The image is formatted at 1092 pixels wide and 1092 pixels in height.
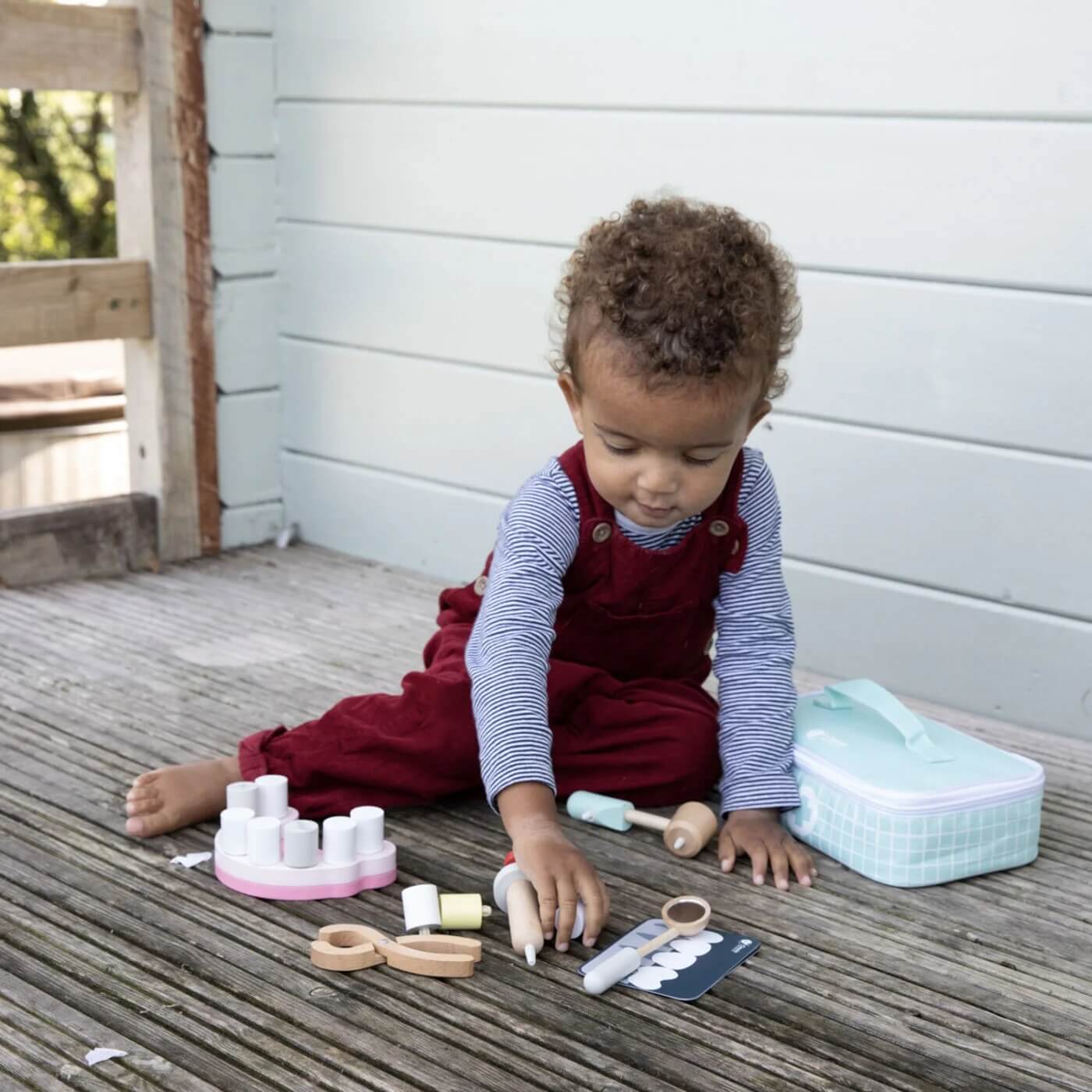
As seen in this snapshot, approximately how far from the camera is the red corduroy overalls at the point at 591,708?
1.66 meters

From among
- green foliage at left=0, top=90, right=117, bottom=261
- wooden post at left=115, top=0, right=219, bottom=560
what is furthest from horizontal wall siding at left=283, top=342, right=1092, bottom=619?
green foliage at left=0, top=90, right=117, bottom=261

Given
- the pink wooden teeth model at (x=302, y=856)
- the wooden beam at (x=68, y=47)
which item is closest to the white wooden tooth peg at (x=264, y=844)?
the pink wooden teeth model at (x=302, y=856)

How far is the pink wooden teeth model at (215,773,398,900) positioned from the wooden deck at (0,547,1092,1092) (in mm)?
17

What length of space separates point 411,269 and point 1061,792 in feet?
4.52

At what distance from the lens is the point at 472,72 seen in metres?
2.50

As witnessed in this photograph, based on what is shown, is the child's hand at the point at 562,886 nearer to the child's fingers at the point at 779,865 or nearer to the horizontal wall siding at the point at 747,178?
the child's fingers at the point at 779,865

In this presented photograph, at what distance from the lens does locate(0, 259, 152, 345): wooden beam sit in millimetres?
2477

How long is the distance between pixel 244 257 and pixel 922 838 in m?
1.70

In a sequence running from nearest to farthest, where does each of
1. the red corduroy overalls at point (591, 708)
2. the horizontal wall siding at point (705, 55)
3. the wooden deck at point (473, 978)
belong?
the wooden deck at point (473, 978) → the red corduroy overalls at point (591, 708) → the horizontal wall siding at point (705, 55)

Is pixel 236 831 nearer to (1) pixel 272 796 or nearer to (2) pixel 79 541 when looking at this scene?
(1) pixel 272 796

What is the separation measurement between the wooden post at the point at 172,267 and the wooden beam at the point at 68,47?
0.11ft

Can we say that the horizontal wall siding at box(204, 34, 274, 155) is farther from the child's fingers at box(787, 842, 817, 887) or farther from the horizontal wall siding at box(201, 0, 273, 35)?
the child's fingers at box(787, 842, 817, 887)

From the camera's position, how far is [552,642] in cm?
167

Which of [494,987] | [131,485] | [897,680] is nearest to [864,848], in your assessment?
[494,987]
